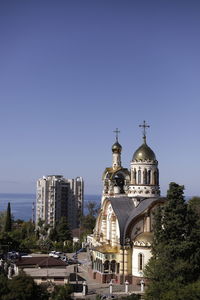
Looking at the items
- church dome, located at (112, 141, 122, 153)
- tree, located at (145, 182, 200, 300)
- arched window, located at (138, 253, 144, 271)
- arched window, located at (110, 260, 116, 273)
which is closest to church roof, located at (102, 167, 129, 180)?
church dome, located at (112, 141, 122, 153)

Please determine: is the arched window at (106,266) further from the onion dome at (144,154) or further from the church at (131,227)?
the onion dome at (144,154)

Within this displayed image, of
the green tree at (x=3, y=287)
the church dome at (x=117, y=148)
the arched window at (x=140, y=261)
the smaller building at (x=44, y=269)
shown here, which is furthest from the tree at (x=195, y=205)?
the green tree at (x=3, y=287)

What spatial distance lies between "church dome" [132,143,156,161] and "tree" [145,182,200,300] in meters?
9.96

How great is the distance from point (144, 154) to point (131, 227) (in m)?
7.22

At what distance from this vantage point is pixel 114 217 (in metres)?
40.6

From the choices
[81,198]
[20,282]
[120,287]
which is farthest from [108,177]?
[81,198]

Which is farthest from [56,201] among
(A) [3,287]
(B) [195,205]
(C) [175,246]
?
(A) [3,287]

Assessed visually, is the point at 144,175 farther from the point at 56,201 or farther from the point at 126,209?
the point at 56,201

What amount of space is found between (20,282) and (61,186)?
73053mm

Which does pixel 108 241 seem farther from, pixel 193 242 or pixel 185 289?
pixel 185 289

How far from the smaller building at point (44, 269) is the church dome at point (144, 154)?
1131cm

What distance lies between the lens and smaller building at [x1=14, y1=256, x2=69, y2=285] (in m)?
35.5

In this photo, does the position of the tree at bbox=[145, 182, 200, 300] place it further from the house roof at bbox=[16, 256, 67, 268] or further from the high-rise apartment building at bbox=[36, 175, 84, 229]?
the high-rise apartment building at bbox=[36, 175, 84, 229]

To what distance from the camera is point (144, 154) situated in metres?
42.7
